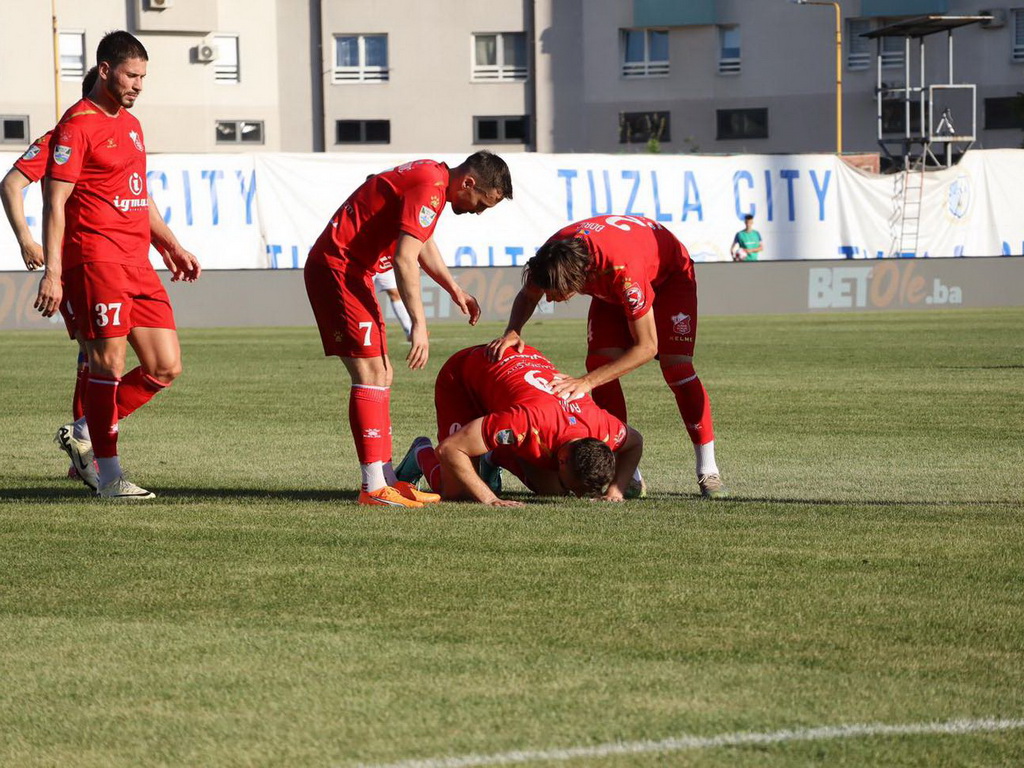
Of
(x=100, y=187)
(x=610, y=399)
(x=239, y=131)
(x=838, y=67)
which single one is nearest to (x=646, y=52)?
(x=838, y=67)

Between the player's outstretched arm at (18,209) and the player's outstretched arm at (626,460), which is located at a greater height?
the player's outstretched arm at (18,209)

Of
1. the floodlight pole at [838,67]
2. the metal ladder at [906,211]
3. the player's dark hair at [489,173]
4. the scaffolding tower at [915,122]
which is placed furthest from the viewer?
A: the floodlight pole at [838,67]

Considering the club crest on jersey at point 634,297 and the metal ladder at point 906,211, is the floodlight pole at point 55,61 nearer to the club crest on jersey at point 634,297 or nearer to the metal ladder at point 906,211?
the metal ladder at point 906,211

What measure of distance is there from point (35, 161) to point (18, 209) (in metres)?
0.30

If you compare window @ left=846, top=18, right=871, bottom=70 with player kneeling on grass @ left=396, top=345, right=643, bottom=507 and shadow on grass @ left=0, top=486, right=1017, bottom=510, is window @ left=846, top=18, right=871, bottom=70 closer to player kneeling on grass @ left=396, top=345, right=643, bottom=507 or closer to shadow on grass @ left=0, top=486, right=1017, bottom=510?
shadow on grass @ left=0, top=486, right=1017, bottom=510

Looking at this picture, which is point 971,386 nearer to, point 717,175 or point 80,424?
point 80,424

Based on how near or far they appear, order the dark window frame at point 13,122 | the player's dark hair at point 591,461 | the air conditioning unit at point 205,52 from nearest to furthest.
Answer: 1. the player's dark hair at point 591,461
2. the dark window frame at point 13,122
3. the air conditioning unit at point 205,52

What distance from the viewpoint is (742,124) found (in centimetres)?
6038

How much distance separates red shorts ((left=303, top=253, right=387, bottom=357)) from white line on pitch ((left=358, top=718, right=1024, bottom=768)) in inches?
170

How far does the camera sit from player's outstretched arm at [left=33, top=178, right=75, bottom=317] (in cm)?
779

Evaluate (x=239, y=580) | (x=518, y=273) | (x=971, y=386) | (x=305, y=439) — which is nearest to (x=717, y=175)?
(x=518, y=273)

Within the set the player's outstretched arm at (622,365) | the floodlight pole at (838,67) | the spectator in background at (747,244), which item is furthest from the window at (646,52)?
the player's outstretched arm at (622,365)

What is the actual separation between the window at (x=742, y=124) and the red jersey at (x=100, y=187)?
52.8 metres

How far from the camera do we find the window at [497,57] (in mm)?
→ 61094
